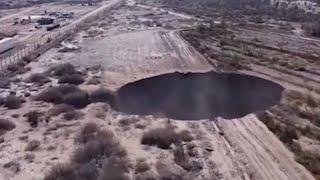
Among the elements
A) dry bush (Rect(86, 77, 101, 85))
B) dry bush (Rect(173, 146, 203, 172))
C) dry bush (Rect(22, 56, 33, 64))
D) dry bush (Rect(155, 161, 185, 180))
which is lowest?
dry bush (Rect(155, 161, 185, 180))

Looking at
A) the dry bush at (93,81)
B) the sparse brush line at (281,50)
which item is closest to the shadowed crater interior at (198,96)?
the dry bush at (93,81)

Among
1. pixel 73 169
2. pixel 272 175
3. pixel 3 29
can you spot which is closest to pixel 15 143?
pixel 73 169

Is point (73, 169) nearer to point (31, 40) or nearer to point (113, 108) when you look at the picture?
point (113, 108)

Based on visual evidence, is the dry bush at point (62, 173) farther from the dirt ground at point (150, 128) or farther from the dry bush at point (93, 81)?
the dry bush at point (93, 81)

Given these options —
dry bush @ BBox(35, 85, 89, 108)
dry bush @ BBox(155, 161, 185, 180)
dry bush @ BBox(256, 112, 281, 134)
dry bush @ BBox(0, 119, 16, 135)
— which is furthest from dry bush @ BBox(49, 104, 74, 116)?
dry bush @ BBox(256, 112, 281, 134)

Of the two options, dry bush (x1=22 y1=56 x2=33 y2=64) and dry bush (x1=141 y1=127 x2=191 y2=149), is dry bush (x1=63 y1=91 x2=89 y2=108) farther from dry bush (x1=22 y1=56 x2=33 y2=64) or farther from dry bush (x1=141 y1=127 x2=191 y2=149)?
dry bush (x1=22 y1=56 x2=33 y2=64)

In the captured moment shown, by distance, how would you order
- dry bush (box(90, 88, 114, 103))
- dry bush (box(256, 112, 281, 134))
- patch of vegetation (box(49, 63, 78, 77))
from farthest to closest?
1. patch of vegetation (box(49, 63, 78, 77))
2. dry bush (box(90, 88, 114, 103))
3. dry bush (box(256, 112, 281, 134))

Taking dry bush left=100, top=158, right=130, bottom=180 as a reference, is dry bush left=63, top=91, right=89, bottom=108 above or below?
above
